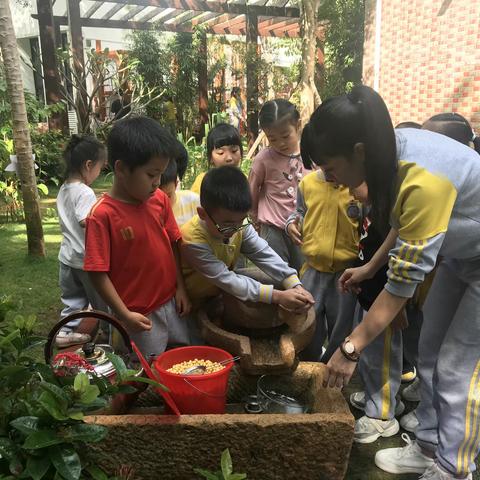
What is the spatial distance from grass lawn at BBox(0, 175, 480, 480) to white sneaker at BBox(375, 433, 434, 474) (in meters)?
0.03

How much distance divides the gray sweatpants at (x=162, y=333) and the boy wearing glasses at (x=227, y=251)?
15cm

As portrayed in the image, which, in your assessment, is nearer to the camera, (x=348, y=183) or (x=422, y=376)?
(x=348, y=183)

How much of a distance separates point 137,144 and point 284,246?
60.1 inches

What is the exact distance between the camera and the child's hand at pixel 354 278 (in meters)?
2.29

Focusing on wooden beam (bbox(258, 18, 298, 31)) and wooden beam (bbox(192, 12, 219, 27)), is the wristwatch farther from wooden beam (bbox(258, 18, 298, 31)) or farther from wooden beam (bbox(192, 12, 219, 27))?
wooden beam (bbox(258, 18, 298, 31))

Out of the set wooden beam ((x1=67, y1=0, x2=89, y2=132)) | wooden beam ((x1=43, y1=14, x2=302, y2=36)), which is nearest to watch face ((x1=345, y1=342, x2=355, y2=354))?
wooden beam ((x1=67, y1=0, x2=89, y2=132))

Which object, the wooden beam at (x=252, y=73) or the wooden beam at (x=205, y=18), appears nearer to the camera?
the wooden beam at (x=252, y=73)

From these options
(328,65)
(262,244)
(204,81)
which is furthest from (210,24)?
(262,244)

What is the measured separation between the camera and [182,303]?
2291mm

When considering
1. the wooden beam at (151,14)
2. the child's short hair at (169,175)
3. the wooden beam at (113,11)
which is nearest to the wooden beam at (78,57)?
the wooden beam at (113,11)

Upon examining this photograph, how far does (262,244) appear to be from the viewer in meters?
2.38

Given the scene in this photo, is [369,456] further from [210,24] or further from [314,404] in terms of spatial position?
[210,24]

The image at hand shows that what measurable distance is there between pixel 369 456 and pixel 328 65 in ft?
45.4

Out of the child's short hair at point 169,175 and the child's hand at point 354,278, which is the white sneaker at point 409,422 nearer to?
the child's hand at point 354,278
